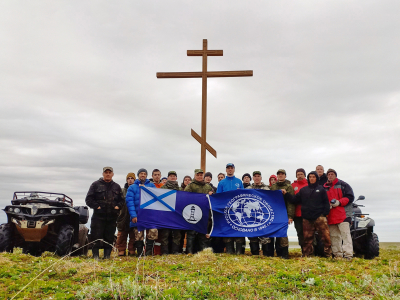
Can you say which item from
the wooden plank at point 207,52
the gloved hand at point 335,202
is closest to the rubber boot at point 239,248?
the gloved hand at point 335,202

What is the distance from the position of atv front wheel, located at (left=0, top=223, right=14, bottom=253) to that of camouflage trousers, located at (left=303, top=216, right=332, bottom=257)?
862 cm

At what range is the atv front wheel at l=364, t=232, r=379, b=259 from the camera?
36.7 ft

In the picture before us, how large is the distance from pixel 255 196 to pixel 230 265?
3124 mm

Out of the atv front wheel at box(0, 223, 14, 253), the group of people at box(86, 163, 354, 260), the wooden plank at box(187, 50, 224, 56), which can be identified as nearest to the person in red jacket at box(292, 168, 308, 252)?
the group of people at box(86, 163, 354, 260)

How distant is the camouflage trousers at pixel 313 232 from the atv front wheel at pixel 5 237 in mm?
8623

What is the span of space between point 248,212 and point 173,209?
7.51 feet

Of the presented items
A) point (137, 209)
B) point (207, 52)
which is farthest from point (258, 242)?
point (207, 52)

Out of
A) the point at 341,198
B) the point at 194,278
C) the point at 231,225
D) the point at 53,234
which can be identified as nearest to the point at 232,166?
the point at 231,225

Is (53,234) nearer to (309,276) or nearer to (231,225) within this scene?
(231,225)

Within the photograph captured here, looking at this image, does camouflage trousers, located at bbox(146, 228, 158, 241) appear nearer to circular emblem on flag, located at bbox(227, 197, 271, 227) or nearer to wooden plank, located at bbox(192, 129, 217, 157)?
circular emblem on flag, located at bbox(227, 197, 271, 227)

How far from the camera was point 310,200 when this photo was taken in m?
9.42

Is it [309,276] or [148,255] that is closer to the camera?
[309,276]

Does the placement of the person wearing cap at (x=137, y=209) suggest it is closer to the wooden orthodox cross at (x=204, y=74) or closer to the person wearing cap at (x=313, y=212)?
the wooden orthodox cross at (x=204, y=74)

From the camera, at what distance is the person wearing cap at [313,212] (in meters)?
9.34
